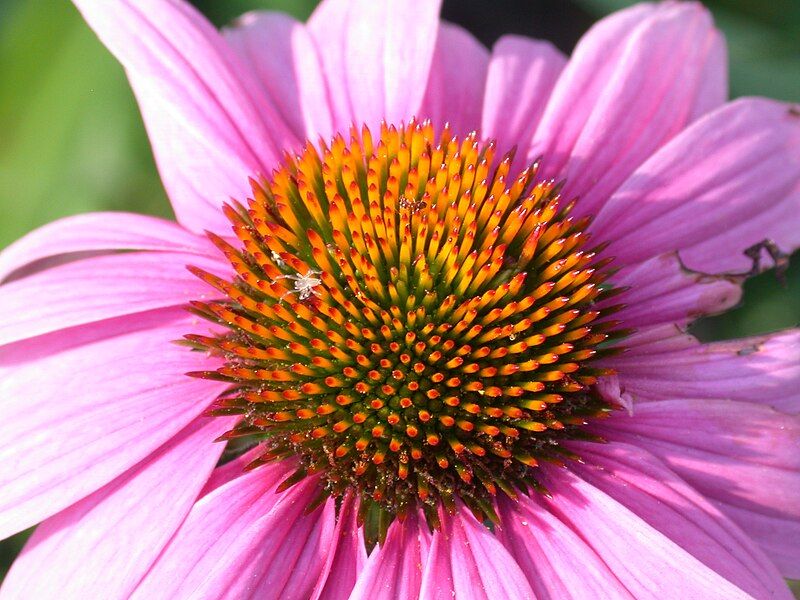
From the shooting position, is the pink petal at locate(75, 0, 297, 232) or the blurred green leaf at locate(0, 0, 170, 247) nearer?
the pink petal at locate(75, 0, 297, 232)

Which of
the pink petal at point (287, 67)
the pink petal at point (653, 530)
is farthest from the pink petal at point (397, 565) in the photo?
the pink petal at point (287, 67)

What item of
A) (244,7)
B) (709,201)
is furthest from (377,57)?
(244,7)

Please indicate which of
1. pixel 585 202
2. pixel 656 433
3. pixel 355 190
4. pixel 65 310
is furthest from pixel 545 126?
pixel 65 310

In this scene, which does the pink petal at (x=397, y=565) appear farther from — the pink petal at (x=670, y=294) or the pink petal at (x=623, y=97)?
the pink petal at (x=623, y=97)

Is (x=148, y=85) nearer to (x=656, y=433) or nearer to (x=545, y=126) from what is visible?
(x=545, y=126)

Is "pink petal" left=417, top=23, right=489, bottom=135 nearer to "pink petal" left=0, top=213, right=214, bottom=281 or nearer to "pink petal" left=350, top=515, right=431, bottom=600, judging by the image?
"pink petal" left=0, top=213, right=214, bottom=281

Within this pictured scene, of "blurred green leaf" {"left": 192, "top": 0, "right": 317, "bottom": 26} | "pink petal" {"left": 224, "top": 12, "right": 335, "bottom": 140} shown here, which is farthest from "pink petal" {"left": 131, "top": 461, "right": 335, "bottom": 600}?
"blurred green leaf" {"left": 192, "top": 0, "right": 317, "bottom": 26}

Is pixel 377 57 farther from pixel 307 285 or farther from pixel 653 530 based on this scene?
pixel 653 530
